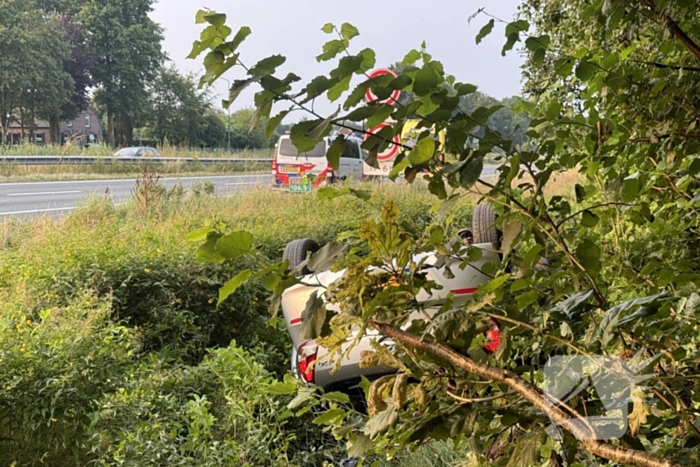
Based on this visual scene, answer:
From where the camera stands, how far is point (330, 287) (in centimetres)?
42

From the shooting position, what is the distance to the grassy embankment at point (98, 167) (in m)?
8.41

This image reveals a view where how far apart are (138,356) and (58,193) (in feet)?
17.5

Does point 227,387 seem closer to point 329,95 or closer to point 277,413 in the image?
point 277,413

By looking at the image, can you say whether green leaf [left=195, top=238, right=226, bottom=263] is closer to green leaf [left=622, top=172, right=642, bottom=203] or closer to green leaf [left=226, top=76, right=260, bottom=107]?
green leaf [left=226, top=76, right=260, bottom=107]

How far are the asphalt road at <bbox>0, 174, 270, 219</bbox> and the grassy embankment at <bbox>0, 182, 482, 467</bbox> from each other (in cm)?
119

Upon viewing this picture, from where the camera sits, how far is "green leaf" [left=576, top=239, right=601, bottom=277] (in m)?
0.44

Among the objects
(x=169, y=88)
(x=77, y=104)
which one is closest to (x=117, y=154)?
(x=169, y=88)

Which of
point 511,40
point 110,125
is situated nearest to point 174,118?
point 110,125

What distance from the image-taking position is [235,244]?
0.36 meters

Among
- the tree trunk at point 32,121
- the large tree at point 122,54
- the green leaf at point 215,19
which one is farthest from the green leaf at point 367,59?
the tree trunk at point 32,121

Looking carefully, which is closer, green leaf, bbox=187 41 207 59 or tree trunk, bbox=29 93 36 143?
green leaf, bbox=187 41 207 59

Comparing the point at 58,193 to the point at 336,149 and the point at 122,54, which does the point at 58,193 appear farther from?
the point at 336,149

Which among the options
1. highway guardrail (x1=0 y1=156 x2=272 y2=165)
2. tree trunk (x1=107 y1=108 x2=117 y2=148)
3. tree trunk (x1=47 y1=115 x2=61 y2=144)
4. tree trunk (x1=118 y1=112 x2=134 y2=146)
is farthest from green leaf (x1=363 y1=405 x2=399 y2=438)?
tree trunk (x1=47 y1=115 x2=61 y2=144)

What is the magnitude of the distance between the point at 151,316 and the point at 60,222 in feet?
6.35
